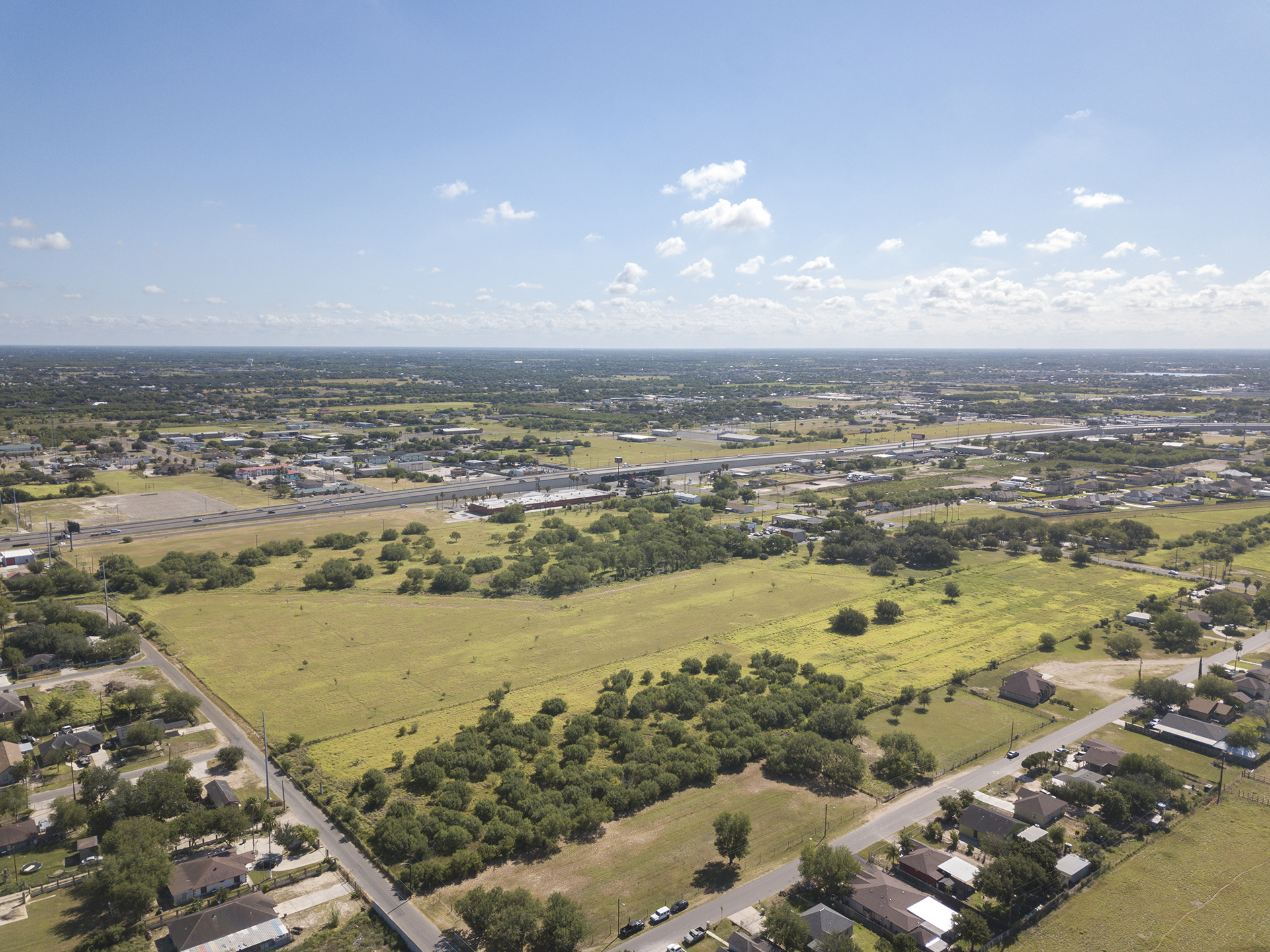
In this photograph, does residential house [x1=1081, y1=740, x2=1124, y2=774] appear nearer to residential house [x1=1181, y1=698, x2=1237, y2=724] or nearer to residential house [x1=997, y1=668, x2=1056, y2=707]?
residential house [x1=997, y1=668, x2=1056, y2=707]

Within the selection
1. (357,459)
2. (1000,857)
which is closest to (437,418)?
(357,459)

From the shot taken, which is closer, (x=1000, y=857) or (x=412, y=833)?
(x=1000, y=857)

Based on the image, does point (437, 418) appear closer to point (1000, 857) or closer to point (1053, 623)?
point (1053, 623)

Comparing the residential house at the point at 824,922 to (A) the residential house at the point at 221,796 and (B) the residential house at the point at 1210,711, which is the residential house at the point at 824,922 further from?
(B) the residential house at the point at 1210,711

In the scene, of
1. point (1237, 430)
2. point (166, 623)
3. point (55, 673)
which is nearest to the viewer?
point (55, 673)

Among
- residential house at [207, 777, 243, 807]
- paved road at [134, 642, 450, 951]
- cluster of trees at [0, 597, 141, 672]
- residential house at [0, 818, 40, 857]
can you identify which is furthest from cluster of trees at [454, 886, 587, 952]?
cluster of trees at [0, 597, 141, 672]

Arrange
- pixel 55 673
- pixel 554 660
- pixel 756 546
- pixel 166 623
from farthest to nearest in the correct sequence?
pixel 756 546
pixel 166 623
pixel 554 660
pixel 55 673

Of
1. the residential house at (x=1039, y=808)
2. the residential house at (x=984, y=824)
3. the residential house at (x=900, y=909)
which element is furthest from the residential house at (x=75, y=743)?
the residential house at (x=1039, y=808)
